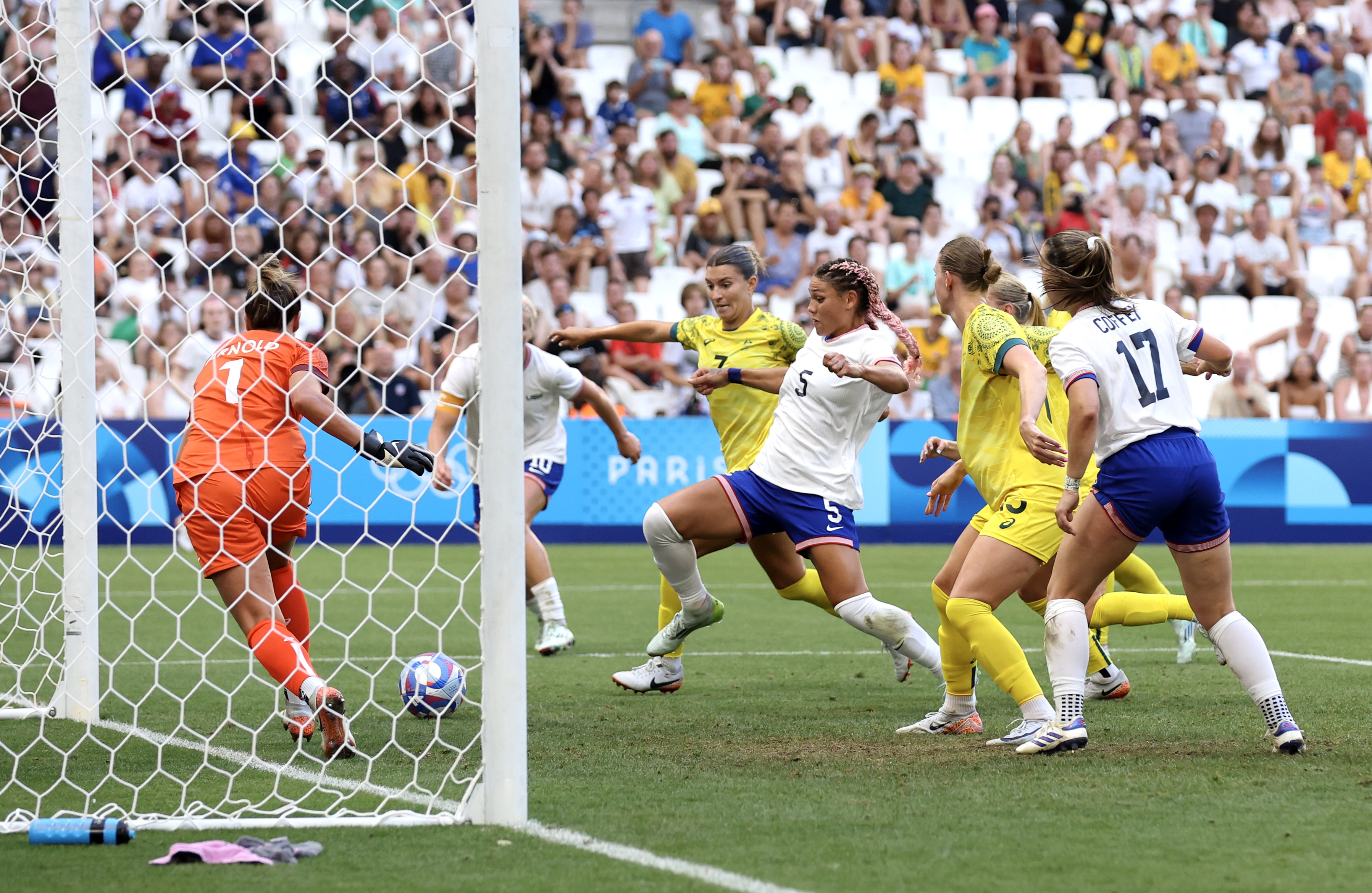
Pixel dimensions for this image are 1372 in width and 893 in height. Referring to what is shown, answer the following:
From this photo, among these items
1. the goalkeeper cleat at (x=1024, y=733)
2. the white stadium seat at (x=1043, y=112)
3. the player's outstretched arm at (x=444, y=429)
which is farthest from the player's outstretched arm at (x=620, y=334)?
the white stadium seat at (x=1043, y=112)

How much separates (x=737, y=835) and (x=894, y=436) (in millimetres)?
11488

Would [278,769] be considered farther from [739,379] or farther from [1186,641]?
[1186,641]

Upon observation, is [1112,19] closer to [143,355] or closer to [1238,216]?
[1238,216]

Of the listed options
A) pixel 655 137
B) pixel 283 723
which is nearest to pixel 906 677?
pixel 283 723

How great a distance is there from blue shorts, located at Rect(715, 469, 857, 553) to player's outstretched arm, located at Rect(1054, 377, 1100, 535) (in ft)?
4.46

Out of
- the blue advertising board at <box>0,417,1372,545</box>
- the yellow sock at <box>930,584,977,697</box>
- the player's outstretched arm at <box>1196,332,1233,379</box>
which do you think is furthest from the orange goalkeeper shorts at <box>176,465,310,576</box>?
the blue advertising board at <box>0,417,1372,545</box>

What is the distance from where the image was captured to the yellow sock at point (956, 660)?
18.9 feet

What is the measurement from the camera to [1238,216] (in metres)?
19.8

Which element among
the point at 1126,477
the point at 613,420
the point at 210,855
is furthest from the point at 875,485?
the point at 210,855

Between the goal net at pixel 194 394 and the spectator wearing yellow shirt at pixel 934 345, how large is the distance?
5.08m

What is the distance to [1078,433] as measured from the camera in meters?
4.94

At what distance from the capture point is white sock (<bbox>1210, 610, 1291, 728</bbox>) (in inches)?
207

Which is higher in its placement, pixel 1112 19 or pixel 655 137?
pixel 1112 19

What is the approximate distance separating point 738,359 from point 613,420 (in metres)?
1.39
